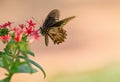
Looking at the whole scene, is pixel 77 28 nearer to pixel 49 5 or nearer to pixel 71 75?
pixel 49 5

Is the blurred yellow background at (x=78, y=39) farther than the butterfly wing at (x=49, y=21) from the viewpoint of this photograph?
Yes

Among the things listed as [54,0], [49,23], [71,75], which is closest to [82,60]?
[71,75]

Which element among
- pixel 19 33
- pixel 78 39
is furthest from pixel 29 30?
pixel 78 39

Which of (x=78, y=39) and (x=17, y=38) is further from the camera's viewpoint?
(x=78, y=39)

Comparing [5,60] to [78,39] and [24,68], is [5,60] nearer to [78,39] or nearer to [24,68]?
[24,68]

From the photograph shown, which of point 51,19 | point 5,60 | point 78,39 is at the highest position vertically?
point 78,39

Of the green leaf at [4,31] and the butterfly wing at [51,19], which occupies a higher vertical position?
the butterfly wing at [51,19]

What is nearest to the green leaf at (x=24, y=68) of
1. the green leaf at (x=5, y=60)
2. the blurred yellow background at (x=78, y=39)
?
the green leaf at (x=5, y=60)

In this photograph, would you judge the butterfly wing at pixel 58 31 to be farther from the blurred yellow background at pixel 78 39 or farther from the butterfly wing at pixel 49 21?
the blurred yellow background at pixel 78 39
